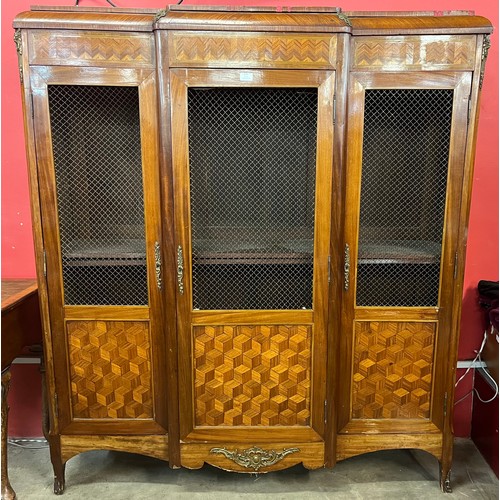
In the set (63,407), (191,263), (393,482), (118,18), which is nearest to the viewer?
(118,18)

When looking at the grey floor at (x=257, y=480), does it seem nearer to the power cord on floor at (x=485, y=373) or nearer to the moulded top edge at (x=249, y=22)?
the power cord on floor at (x=485, y=373)

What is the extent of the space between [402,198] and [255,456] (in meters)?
1.15

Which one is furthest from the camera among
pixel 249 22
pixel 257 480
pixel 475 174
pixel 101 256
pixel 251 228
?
pixel 475 174

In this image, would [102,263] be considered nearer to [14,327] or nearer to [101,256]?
[101,256]

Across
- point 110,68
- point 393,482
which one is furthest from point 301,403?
point 110,68

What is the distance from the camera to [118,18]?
1413 millimetres

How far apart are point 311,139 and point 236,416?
3.57 ft

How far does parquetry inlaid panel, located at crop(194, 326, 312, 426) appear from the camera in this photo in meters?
1.61

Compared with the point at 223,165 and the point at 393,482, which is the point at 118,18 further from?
the point at 393,482

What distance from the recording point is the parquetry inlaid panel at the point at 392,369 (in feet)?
5.41

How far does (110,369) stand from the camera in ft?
5.41

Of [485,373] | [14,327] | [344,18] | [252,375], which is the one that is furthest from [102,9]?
[485,373]

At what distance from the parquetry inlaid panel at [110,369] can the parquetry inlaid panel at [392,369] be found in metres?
0.82

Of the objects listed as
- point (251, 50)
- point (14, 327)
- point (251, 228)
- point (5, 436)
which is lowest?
point (5, 436)
